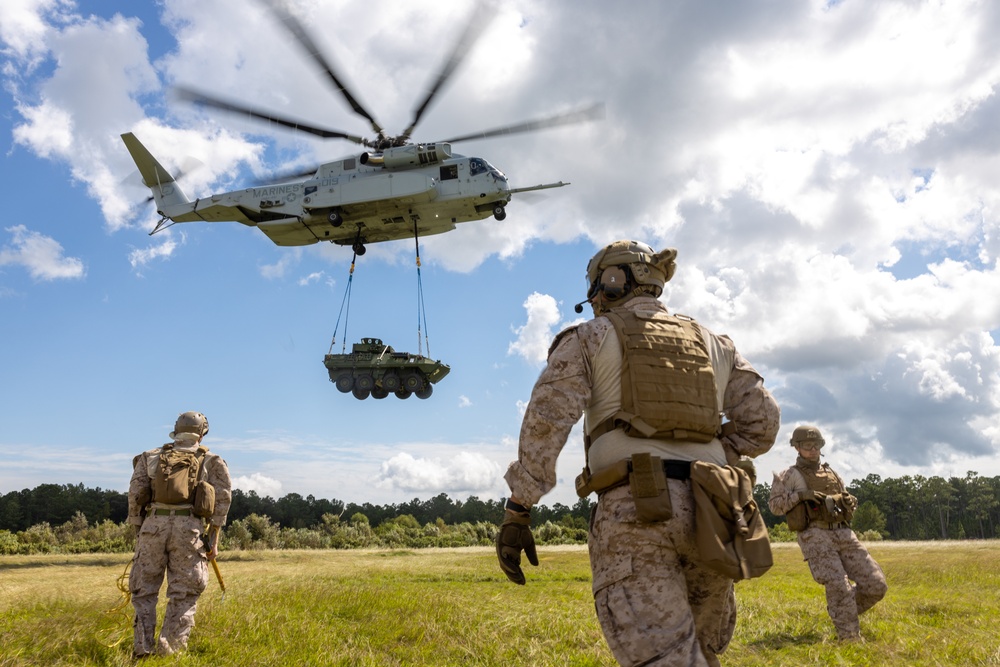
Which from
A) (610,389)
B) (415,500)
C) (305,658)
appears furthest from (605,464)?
(415,500)

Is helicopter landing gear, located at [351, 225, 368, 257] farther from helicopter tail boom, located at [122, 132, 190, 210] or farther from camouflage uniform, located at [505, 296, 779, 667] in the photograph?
camouflage uniform, located at [505, 296, 779, 667]

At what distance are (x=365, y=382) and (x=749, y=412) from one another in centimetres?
2063

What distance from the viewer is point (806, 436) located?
316 inches

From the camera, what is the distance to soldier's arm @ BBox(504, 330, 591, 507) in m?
3.27

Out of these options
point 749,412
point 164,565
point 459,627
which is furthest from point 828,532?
point 164,565

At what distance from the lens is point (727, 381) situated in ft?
12.8

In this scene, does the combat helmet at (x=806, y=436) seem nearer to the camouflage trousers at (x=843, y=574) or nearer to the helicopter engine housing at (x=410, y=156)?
the camouflage trousers at (x=843, y=574)

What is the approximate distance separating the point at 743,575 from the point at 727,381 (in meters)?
1.14

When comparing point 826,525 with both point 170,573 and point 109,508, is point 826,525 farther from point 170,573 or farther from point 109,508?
point 109,508

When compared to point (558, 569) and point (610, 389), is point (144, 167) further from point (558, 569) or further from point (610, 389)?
point (610, 389)

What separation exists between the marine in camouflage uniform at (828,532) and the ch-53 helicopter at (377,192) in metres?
13.6

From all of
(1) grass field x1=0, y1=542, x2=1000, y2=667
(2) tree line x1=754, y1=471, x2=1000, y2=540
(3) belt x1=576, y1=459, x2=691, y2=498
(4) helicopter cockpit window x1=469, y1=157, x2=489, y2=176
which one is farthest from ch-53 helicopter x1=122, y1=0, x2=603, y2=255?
(2) tree line x1=754, y1=471, x2=1000, y2=540

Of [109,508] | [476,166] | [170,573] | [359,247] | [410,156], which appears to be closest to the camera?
[170,573]

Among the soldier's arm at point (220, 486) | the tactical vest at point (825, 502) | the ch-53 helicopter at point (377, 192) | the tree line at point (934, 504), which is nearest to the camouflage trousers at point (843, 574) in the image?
the tactical vest at point (825, 502)
